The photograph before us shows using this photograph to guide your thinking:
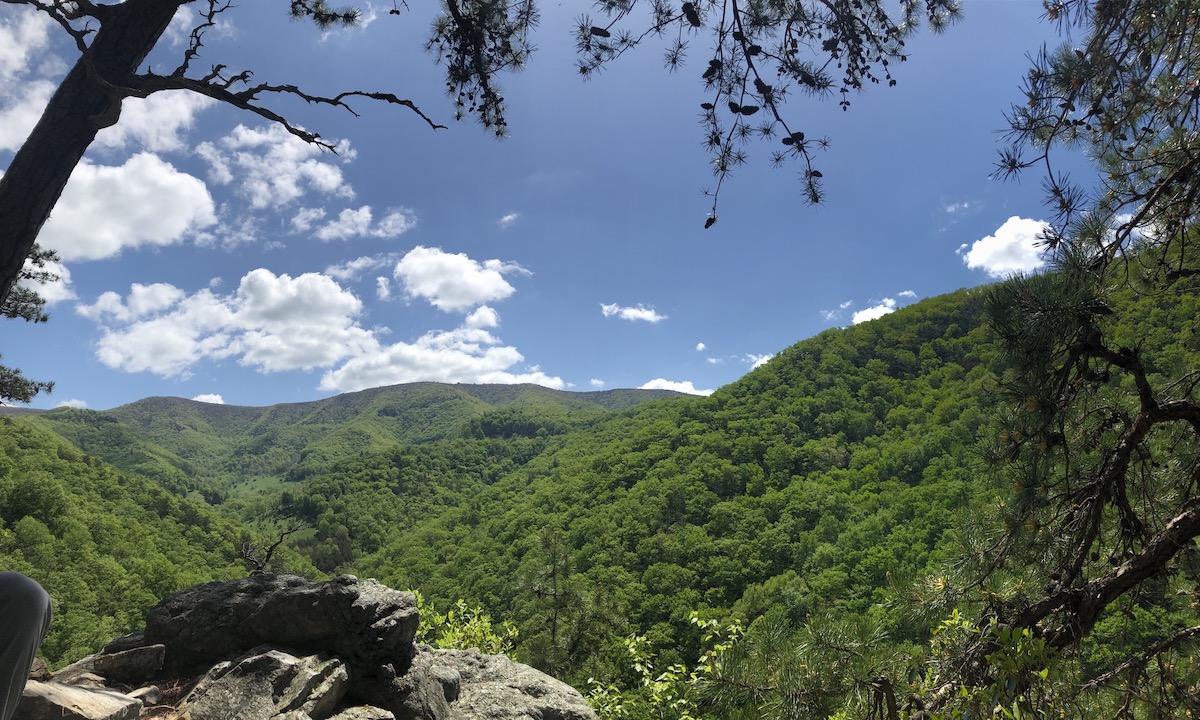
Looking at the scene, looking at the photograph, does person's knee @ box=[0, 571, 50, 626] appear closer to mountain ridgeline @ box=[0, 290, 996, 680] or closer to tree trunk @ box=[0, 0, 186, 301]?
tree trunk @ box=[0, 0, 186, 301]

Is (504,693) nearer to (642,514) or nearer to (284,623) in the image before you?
(284,623)

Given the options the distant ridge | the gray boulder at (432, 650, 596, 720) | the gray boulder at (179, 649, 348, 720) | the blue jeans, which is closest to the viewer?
the blue jeans

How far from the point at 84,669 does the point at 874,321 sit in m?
76.8

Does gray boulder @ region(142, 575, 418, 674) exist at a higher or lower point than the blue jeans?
lower

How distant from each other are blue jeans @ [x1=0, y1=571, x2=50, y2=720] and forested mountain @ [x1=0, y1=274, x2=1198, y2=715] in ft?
9.82

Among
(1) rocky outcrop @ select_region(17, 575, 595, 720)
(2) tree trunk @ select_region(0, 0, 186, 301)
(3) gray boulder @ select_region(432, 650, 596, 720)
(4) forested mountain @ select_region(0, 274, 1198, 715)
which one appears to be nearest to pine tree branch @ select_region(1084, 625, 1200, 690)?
(4) forested mountain @ select_region(0, 274, 1198, 715)

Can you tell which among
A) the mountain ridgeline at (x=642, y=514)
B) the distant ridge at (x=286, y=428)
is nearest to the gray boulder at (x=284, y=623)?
the mountain ridgeline at (x=642, y=514)

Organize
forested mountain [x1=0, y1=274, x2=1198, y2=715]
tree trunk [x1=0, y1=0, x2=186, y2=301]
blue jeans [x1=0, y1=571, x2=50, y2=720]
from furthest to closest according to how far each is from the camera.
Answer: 1. forested mountain [x1=0, y1=274, x2=1198, y2=715]
2. tree trunk [x1=0, y1=0, x2=186, y2=301]
3. blue jeans [x1=0, y1=571, x2=50, y2=720]

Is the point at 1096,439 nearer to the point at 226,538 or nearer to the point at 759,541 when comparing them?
the point at 759,541

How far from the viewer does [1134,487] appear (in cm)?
304

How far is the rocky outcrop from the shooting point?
11.6 feet

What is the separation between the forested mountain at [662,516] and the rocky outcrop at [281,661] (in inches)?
116

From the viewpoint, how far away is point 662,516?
4553 cm

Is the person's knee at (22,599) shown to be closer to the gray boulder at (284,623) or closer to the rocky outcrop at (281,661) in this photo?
the rocky outcrop at (281,661)
